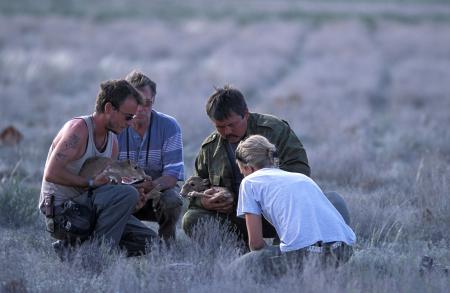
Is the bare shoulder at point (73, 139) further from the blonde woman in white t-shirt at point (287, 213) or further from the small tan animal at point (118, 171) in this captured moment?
the blonde woman in white t-shirt at point (287, 213)

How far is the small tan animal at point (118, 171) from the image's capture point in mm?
6227

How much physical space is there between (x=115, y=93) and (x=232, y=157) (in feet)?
3.45

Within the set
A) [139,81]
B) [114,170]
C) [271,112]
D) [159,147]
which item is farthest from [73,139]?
[271,112]

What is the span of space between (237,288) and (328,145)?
7188 mm

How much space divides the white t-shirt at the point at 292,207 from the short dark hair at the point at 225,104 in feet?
2.65

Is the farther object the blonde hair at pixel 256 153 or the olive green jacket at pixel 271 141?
the olive green jacket at pixel 271 141

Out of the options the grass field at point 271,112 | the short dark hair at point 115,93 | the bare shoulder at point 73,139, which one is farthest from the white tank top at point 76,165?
the grass field at point 271,112

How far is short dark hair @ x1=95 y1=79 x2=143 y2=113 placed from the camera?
616 centimetres

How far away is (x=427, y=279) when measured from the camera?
5.37 m

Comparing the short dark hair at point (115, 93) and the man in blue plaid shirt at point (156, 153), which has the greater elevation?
the short dark hair at point (115, 93)

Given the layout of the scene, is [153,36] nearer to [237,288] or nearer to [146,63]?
[146,63]

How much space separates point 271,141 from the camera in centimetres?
662

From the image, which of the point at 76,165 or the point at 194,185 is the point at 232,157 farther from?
the point at 76,165

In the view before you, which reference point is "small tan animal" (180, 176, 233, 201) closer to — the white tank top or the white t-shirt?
the white tank top
